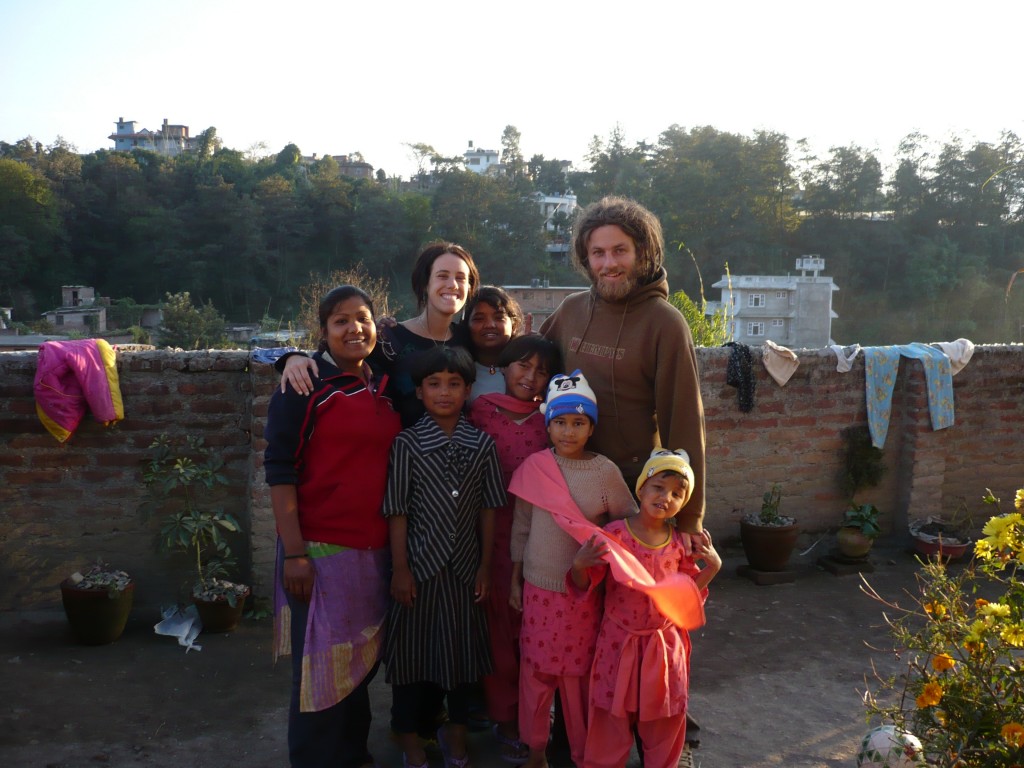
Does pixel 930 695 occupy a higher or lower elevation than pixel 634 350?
lower

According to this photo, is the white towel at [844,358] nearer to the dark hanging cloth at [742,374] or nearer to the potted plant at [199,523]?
the dark hanging cloth at [742,374]

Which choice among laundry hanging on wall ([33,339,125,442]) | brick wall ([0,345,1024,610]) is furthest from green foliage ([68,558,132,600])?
laundry hanging on wall ([33,339,125,442])

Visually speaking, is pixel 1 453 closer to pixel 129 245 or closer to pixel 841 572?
pixel 841 572

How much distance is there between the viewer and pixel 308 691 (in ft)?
7.95

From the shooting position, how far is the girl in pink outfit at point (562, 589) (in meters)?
2.54

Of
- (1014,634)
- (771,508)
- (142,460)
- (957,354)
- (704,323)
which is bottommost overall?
(771,508)

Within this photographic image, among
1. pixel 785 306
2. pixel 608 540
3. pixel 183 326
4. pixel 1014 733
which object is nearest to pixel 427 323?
pixel 608 540

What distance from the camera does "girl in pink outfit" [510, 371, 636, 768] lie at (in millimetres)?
2545

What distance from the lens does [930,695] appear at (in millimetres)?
1767

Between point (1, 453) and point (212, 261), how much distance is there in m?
39.9

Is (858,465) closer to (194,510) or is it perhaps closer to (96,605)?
(194,510)

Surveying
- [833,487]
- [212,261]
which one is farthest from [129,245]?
[833,487]

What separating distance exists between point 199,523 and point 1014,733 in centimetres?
329

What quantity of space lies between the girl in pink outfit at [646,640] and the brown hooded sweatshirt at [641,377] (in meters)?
0.09
